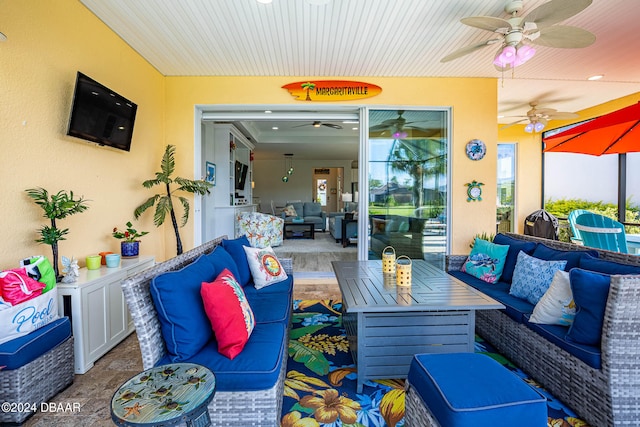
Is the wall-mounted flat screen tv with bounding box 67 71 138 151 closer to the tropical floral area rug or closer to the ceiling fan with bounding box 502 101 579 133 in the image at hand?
the tropical floral area rug

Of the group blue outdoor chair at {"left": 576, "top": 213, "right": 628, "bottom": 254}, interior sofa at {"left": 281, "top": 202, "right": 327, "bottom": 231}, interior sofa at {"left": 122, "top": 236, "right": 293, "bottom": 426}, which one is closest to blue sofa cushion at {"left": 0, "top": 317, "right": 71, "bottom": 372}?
interior sofa at {"left": 122, "top": 236, "right": 293, "bottom": 426}

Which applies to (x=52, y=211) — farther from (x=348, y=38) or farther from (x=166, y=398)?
(x=348, y=38)

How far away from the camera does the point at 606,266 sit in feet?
6.32

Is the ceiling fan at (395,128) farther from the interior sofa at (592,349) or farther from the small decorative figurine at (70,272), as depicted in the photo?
the small decorative figurine at (70,272)

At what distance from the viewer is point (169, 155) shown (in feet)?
12.1

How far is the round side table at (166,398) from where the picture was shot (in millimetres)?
967

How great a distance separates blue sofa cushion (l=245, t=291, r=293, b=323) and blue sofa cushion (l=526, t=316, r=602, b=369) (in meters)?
1.63

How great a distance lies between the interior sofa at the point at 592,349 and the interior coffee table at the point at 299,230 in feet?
21.1

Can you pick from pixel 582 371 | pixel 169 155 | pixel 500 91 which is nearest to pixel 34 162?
pixel 169 155

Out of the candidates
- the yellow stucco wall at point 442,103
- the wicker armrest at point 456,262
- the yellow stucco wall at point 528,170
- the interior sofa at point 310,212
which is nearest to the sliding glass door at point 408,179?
the yellow stucco wall at point 442,103

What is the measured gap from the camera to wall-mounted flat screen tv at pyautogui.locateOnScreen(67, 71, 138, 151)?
8.10 feet

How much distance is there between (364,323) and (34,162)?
2615mm

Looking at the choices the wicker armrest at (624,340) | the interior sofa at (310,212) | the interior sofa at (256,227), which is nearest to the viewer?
the wicker armrest at (624,340)

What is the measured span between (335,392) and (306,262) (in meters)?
3.60
